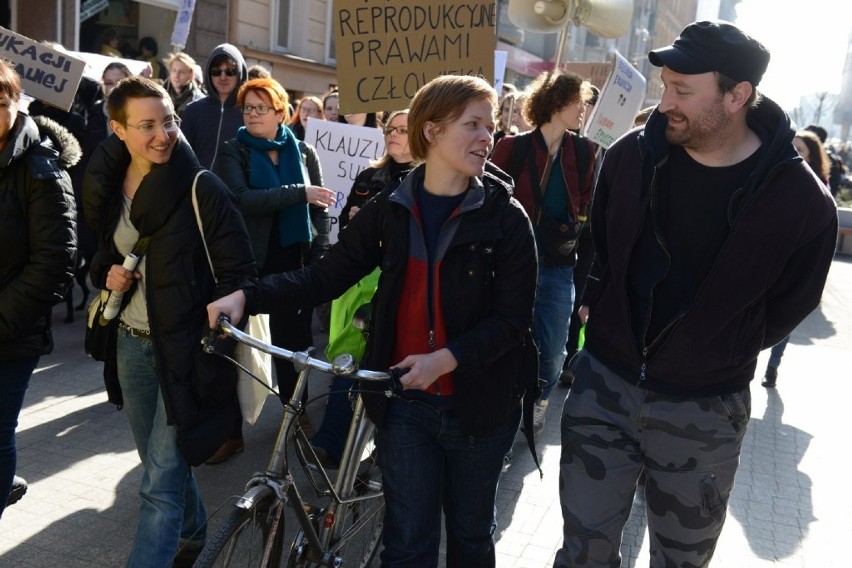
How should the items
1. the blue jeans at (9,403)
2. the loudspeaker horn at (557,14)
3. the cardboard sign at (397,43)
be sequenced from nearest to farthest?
1. the blue jeans at (9,403)
2. the cardboard sign at (397,43)
3. the loudspeaker horn at (557,14)

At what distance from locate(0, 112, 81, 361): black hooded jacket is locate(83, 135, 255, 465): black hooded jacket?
1.09ft

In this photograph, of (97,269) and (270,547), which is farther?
(97,269)

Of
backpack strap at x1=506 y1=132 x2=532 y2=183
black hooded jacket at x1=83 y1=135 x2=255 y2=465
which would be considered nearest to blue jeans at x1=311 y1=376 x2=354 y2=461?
black hooded jacket at x1=83 y1=135 x2=255 y2=465

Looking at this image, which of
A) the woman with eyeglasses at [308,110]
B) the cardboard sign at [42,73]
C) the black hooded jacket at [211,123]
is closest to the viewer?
the cardboard sign at [42,73]

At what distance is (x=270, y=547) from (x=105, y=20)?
506 inches

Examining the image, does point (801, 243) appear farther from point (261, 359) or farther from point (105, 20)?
point (105, 20)

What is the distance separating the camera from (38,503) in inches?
165

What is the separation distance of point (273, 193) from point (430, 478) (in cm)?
228

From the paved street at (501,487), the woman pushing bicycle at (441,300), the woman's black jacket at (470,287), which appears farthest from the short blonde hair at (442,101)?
the paved street at (501,487)

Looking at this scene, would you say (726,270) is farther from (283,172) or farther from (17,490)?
(17,490)

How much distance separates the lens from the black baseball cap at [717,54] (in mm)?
2611

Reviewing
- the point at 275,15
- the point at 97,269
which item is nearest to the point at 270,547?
the point at 97,269

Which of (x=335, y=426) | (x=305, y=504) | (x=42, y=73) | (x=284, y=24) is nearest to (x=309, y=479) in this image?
(x=305, y=504)

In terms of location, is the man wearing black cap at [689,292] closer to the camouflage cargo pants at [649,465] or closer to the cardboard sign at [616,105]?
the camouflage cargo pants at [649,465]
